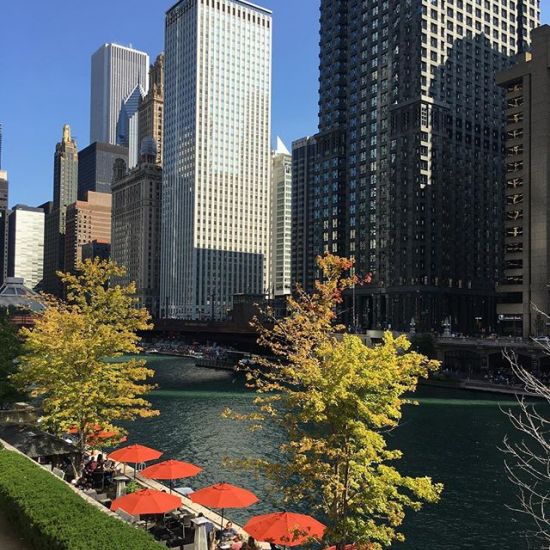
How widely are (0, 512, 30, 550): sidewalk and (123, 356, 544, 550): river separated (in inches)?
438

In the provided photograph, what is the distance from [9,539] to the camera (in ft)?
62.2

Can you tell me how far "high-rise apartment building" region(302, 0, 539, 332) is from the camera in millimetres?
158125

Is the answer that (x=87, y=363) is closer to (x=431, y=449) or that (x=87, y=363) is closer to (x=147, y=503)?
(x=147, y=503)

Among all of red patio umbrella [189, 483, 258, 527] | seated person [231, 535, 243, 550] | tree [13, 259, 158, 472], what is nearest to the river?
red patio umbrella [189, 483, 258, 527]

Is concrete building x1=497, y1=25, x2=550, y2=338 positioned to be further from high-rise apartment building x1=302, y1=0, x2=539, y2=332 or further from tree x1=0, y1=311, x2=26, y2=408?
tree x1=0, y1=311, x2=26, y2=408

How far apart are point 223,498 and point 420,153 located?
142m

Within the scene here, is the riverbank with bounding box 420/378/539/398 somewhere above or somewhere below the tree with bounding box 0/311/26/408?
below

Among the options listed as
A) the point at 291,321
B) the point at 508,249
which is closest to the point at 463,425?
the point at 291,321

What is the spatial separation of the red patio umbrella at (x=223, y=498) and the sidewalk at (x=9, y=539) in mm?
9182

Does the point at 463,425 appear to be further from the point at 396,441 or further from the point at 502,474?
the point at 502,474

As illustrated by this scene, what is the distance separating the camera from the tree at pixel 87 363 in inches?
1214

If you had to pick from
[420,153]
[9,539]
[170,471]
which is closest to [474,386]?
[170,471]

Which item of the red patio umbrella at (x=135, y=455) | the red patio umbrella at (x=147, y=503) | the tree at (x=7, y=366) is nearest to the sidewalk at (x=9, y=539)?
the red patio umbrella at (x=147, y=503)

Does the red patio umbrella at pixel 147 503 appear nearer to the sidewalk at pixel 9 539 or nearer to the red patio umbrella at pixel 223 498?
the red patio umbrella at pixel 223 498
